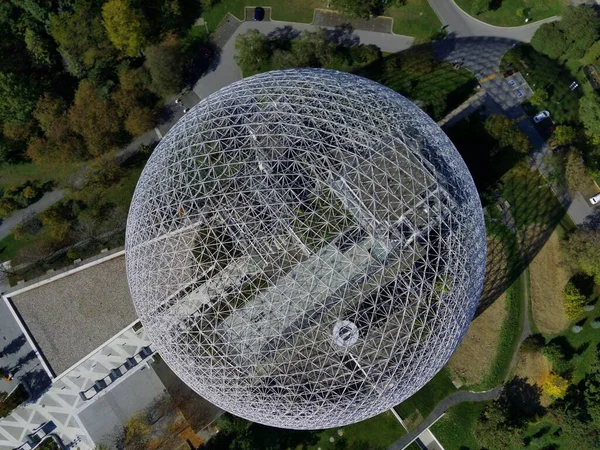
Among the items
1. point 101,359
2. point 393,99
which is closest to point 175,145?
point 393,99

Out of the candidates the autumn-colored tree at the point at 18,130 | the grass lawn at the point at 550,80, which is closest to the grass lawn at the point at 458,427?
the grass lawn at the point at 550,80

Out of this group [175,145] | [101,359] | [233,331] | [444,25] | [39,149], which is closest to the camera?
[233,331]

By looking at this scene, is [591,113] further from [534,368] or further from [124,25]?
[124,25]

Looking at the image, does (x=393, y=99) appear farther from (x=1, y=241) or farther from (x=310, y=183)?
(x=1, y=241)

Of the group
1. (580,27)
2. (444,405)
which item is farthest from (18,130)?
(580,27)

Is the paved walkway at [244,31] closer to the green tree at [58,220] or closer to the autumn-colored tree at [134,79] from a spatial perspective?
the autumn-colored tree at [134,79]

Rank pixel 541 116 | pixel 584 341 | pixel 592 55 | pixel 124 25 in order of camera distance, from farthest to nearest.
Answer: pixel 592 55 < pixel 541 116 < pixel 124 25 < pixel 584 341
